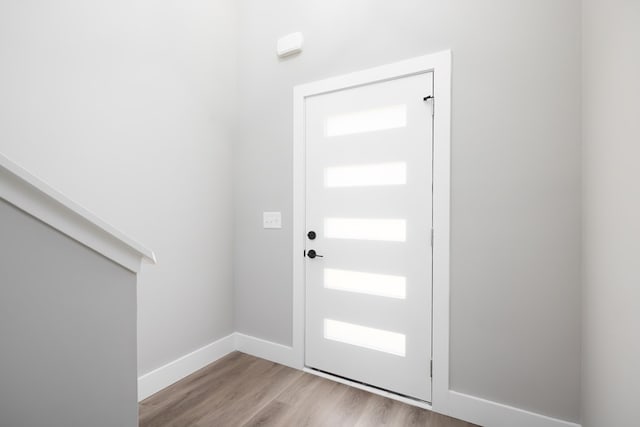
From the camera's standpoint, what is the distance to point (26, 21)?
1.43 metres

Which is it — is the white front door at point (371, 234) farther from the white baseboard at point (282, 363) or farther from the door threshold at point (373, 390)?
the white baseboard at point (282, 363)

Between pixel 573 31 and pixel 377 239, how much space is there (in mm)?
1519

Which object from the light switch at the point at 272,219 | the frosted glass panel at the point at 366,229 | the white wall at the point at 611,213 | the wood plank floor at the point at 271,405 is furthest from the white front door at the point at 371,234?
the white wall at the point at 611,213

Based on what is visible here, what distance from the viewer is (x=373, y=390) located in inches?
78.2

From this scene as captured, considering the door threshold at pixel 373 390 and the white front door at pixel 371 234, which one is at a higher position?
the white front door at pixel 371 234

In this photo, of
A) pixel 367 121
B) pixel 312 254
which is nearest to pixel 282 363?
pixel 312 254

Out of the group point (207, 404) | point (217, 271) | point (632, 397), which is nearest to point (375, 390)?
point (207, 404)

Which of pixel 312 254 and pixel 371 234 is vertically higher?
pixel 371 234

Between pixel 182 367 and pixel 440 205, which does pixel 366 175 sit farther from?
pixel 182 367

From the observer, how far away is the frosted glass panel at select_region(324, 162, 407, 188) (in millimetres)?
1927

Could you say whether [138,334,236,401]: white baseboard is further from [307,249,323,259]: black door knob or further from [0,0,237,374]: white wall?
[307,249,323,259]: black door knob

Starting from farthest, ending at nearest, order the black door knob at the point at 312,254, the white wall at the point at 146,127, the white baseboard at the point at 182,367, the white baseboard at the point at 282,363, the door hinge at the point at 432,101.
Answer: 1. the black door knob at the point at 312,254
2. the white baseboard at the point at 182,367
3. the door hinge at the point at 432,101
4. the white baseboard at the point at 282,363
5. the white wall at the point at 146,127

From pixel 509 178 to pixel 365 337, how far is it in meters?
1.37

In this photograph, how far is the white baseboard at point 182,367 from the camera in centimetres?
192
